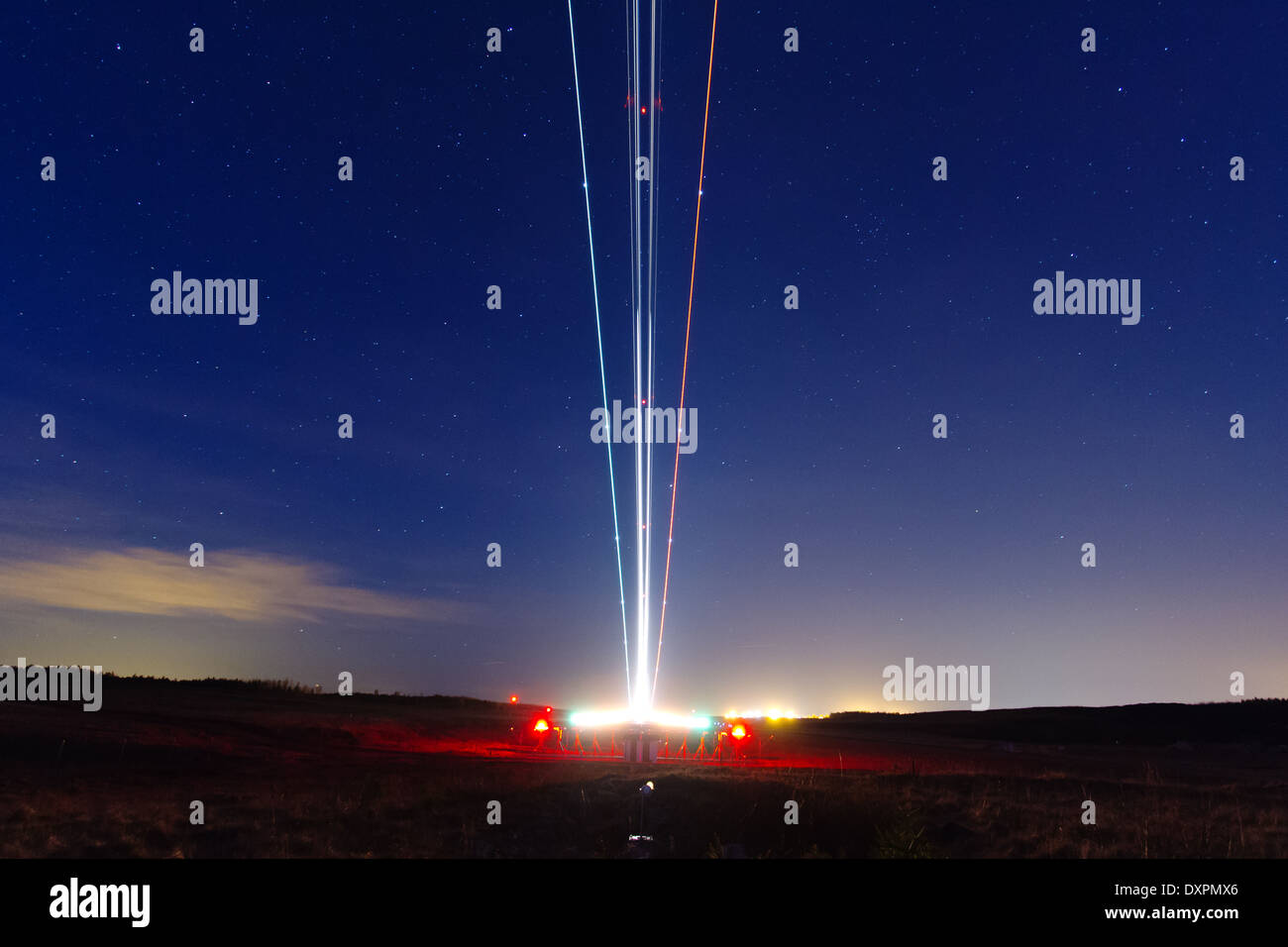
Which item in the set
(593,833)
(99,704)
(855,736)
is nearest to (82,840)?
(593,833)

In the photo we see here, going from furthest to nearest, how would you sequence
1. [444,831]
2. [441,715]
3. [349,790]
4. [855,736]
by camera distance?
[441,715], [855,736], [349,790], [444,831]
